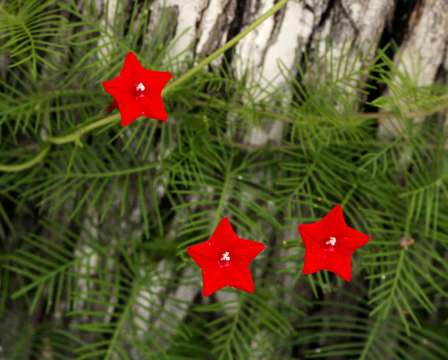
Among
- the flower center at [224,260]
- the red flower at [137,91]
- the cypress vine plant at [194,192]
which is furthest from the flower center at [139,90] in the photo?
the flower center at [224,260]

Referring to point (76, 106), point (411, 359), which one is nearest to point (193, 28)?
point (76, 106)

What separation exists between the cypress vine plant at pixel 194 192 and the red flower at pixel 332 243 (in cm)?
14

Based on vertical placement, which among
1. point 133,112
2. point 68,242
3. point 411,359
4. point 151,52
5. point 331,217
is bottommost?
point 411,359

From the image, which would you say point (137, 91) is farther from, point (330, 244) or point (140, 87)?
point (330, 244)

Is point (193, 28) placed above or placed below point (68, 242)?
above

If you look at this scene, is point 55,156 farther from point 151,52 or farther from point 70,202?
point 151,52

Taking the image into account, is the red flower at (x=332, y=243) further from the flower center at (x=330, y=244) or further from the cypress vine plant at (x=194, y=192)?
the cypress vine plant at (x=194, y=192)

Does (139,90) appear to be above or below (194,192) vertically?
above

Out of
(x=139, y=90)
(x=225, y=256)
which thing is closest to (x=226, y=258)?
(x=225, y=256)

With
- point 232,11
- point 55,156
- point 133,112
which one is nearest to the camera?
point 133,112

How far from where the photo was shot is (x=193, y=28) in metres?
1.01

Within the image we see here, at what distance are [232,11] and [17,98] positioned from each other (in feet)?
1.27

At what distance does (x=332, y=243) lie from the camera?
2.70ft

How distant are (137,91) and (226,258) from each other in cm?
24
